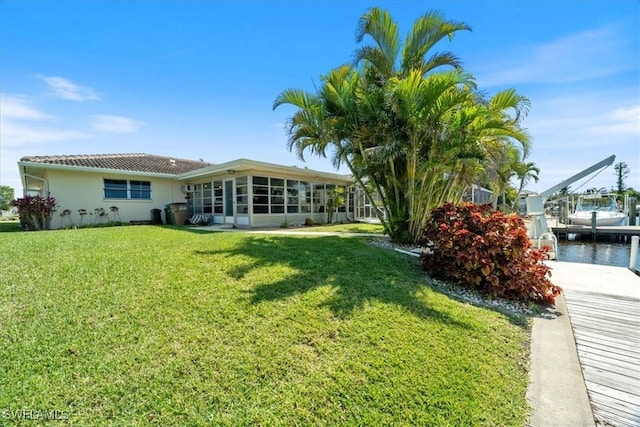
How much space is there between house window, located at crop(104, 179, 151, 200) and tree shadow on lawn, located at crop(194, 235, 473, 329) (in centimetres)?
1190

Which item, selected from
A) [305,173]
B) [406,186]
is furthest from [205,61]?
[406,186]

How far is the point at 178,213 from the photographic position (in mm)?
16062

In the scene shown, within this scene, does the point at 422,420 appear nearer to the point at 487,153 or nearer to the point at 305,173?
the point at 487,153

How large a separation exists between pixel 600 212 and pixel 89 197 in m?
34.2

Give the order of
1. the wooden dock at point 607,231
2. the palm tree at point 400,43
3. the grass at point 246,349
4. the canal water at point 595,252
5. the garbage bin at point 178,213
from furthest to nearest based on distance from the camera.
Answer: the wooden dock at point 607,231 → the garbage bin at point 178,213 → the canal water at point 595,252 → the palm tree at point 400,43 → the grass at point 246,349

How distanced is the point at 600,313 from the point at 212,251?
7.43 m

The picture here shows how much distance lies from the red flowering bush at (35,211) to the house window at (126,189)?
247 cm

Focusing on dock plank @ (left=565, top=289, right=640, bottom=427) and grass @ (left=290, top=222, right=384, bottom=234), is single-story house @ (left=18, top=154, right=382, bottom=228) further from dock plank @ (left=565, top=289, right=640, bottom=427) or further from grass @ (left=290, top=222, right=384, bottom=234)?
dock plank @ (left=565, top=289, right=640, bottom=427)

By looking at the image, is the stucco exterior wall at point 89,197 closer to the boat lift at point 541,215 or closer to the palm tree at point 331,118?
the palm tree at point 331,118

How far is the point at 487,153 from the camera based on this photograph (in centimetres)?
837

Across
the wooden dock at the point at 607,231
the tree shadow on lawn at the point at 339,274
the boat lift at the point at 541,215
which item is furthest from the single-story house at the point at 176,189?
the wooden dock at the point at 607,231

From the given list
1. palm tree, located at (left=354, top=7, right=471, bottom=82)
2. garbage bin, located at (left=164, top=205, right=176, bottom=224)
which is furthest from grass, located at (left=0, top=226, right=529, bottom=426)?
garbage bin, located at (left=164, top=205, right=176, bottom=224)

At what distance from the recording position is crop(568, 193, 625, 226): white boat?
809 inches

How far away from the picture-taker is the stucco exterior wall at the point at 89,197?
1407cm
